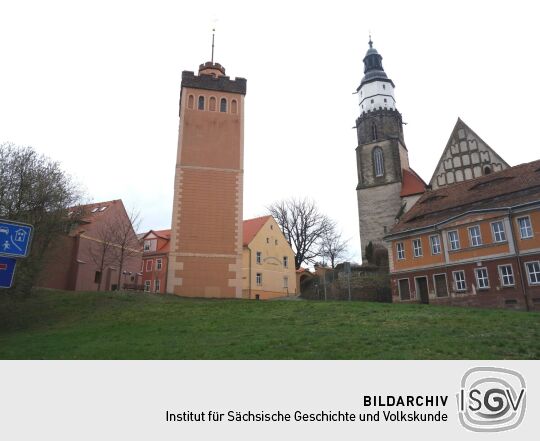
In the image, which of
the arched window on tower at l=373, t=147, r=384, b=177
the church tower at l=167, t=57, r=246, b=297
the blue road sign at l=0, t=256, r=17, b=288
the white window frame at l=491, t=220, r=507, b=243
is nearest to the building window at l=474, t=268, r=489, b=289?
the white window frame at l=491, t=220, r=507, b=243

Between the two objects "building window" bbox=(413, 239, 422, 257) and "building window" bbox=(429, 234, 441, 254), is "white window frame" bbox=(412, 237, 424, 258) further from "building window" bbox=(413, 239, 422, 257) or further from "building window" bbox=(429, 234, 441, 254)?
"building window" bbox=(429, 234, 441, 254)

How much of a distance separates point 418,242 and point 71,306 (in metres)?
23.0

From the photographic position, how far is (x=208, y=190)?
27.1 m

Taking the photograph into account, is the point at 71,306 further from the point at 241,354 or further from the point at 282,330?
the point at 241,354

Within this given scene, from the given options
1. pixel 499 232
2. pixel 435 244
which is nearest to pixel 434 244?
pixel 435 244

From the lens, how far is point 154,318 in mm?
17156

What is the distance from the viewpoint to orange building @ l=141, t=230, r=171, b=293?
45.4m

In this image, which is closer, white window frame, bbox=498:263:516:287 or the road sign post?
the road sign post

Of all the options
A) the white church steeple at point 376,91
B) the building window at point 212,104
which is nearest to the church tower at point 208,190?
the building window at point 212,104

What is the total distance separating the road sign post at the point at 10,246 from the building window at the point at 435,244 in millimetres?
26900

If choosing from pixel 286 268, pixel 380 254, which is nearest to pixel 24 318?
pixel 286 268

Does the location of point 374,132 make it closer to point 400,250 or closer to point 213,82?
point 400,250

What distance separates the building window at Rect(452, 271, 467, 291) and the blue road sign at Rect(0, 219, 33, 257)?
26.0 metres
